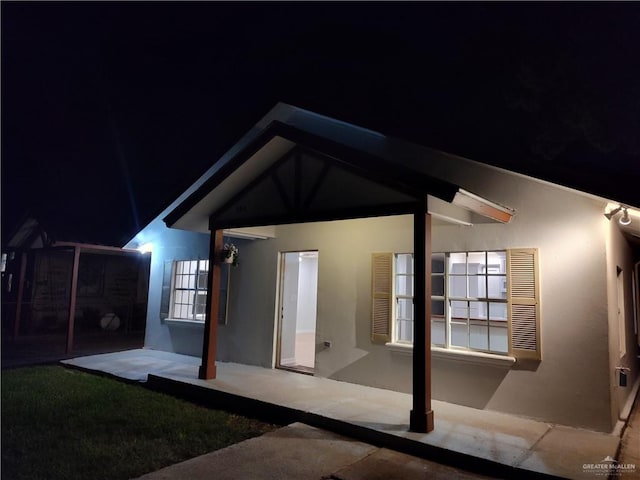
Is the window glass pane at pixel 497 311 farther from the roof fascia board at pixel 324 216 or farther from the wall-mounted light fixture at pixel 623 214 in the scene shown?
the roof fascia board at pixel 324 216

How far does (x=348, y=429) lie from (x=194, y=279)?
214 inches

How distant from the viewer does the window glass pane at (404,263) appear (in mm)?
5961

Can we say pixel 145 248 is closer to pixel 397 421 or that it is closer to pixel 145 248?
pixel 145 248

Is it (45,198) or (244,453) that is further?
(45,198)

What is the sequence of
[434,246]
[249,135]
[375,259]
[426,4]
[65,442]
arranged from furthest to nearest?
[249,135], [375,259], [434,246], [426,4], [65,442]

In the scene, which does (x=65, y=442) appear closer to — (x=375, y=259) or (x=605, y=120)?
(x=375, y=259)

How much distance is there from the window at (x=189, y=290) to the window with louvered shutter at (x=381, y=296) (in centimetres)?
393

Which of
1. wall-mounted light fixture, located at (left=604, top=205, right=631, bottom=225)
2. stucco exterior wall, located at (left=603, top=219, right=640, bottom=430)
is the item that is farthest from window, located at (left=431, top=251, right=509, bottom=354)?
wall-mounted light fixture, located at (left=604, top=205, right=631, bottom=225)

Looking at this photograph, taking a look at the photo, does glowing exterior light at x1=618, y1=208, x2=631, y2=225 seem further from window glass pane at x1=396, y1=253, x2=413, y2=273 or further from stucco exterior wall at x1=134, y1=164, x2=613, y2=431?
window glass pane at x1=396, y1=253, x2=413, y2=273

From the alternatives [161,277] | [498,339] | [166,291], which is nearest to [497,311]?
[498,339]

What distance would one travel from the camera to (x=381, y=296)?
588 cm

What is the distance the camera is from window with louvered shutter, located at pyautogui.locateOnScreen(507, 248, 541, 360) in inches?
185

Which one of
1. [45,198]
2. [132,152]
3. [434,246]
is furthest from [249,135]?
[45,198]

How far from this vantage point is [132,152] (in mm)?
13086
